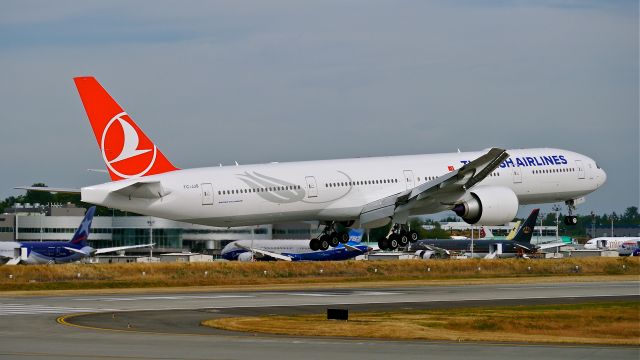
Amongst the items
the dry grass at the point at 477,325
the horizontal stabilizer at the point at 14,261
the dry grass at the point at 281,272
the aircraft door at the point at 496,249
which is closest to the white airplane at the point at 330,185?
the dry grass at the point at 281,272

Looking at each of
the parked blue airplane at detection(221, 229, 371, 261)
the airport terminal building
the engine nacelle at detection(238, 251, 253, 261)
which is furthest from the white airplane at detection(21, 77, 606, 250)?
the airport terminal building

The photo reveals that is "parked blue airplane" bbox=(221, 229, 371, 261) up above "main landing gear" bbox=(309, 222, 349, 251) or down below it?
below

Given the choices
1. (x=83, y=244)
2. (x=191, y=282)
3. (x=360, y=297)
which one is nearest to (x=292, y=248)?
(x=83, y=244)

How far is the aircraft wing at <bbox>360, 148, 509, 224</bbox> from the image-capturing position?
65.3 metres

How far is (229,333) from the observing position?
39.1 m

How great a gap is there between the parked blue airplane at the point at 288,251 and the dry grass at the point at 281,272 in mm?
21447

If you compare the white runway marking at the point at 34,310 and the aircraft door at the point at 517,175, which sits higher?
the aircraft door at the point at 517,175

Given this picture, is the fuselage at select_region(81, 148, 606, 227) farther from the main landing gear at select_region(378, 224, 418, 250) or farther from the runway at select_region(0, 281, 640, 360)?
the runway at select_region(0, 281, 640, 360)

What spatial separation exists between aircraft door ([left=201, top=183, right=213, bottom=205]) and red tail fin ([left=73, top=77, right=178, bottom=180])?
2.51m

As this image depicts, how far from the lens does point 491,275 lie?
9031 cm

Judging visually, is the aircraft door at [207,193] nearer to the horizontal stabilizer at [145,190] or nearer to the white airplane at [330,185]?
the white airplane at [330,185]

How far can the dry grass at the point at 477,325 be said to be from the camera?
38125mm

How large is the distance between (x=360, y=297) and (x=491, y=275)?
105 feet

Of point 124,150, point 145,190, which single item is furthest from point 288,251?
point 145,190
